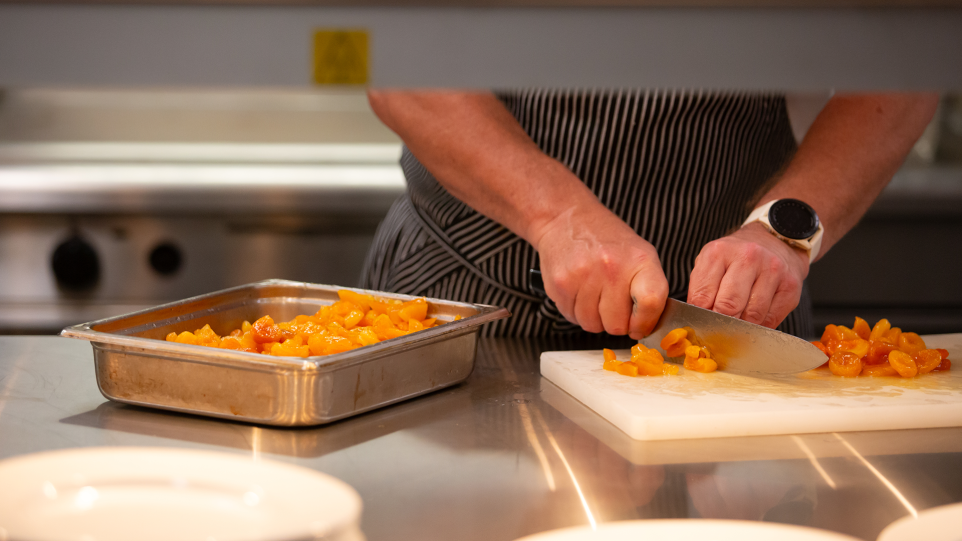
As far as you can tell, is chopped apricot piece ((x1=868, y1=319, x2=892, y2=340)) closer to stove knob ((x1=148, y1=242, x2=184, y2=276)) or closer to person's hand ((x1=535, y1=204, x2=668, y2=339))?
person's hand ((x1=535, y1=204, x2=668, y2=339))

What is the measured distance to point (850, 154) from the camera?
4.66 feet

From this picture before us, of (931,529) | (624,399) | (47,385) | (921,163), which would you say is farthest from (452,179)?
(921,163)

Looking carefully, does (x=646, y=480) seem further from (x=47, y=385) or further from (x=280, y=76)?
(x=47, y=385)

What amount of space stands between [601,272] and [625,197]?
40 centimetres

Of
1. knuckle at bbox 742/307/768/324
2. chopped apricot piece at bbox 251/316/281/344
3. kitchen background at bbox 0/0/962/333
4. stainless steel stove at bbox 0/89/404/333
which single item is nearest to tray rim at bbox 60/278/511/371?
chopped apricot piece at bbox 251/316/281/344

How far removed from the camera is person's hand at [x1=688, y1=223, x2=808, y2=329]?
1177 mm

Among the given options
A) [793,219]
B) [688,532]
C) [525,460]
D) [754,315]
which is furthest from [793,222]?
[688,532]

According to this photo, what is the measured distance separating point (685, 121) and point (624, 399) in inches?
27.1

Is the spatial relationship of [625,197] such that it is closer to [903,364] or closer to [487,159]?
[487,159]

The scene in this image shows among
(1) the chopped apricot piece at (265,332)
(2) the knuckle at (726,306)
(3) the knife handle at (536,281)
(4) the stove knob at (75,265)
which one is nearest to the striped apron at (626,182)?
(3) the knife handle at (536,281)

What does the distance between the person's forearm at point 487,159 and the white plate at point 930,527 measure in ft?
2.14

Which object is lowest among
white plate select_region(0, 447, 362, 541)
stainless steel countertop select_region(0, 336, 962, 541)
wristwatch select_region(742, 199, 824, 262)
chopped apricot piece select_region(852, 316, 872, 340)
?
stainless steel countertop select_region(0, 336, 962, 541)

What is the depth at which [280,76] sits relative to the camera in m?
0.62

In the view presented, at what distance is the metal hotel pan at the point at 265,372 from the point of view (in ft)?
2.86
